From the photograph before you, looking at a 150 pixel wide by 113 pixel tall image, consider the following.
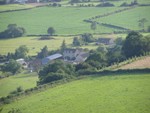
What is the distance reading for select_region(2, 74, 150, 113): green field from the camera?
37688 millimetres

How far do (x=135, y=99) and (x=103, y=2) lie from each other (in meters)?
89.9

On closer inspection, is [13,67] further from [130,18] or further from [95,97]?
[130,18]

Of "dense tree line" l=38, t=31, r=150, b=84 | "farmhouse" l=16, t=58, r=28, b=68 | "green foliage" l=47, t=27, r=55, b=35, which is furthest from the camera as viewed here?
"green foliage" l=47, t=27, r=55, b=35

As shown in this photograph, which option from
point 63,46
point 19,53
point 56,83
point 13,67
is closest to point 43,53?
point 19,53

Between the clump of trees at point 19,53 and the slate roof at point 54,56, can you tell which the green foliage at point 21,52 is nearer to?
the clump of trees at point 19,53

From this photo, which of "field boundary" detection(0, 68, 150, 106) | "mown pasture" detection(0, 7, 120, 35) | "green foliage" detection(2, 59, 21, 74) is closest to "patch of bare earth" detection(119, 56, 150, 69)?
"field boundary" detection(0, 68, 150, 106)

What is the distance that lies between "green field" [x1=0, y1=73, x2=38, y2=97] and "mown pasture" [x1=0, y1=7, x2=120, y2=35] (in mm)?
34047

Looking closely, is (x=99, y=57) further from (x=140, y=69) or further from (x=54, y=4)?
(x=54, y=4)

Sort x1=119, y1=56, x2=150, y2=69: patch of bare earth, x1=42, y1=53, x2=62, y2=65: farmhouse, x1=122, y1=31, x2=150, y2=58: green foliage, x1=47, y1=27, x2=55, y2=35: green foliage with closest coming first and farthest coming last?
x1=119, y1=56, x2=150, y2=69: patch of bare earth < x1=122, y1=31, x2=150, y2=58: green foliage < x1=42, y1=53, x2=62, y2=65: farmhouse < x1=47, y1=27, x2=55, y2=35: green foliage

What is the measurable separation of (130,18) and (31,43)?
88.8 ft

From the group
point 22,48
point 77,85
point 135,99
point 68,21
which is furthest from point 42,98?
point 68,21

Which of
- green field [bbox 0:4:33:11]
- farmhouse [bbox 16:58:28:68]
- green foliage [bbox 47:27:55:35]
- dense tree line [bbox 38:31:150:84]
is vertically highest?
green field [bbox 0:4:33:11]

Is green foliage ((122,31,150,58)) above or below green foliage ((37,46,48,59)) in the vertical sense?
above

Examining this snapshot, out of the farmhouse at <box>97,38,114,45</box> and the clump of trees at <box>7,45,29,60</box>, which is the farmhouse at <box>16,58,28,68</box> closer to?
the clump of trees at <box>7,45,29,60</box>
